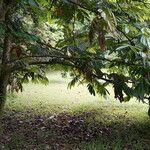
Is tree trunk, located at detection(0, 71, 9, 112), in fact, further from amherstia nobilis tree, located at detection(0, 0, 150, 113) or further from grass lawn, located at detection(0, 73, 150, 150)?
grass lawn, located at detection(0, 73, 150, 150)

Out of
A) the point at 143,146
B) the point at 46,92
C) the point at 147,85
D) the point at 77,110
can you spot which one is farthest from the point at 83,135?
the point at 46,92

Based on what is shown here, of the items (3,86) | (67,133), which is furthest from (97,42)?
(67,133)

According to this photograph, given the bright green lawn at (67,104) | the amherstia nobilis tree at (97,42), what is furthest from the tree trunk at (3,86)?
the bright green lawn at (67,104)

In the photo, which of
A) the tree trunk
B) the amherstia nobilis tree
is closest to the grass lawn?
the tree trunk

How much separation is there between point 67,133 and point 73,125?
21.6 inches

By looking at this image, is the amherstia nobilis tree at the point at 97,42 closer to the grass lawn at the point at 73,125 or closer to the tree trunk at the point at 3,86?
the tree trunk at the point at 3,86

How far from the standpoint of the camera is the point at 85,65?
4453 mm

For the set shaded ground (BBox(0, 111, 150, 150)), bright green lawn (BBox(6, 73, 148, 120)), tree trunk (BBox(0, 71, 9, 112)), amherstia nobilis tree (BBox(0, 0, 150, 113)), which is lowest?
shaded ground (BBox(0, 111, 150, 150))

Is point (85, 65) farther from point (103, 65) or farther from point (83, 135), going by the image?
point (83, 135)

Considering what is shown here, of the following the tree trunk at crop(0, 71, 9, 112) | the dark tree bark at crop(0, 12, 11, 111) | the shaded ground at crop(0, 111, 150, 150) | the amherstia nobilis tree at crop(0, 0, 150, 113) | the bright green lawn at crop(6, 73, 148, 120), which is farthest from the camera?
the bright green lawn at crop(6, 73, 148, 120)

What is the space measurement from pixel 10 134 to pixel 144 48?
3.84 m

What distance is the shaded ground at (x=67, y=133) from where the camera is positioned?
6.03 metres

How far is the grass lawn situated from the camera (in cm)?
610

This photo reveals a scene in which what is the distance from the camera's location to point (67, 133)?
675cm
